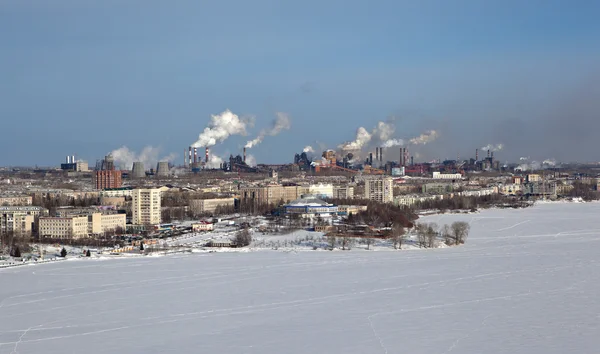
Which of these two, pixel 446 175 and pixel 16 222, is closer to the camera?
pixel 16 222

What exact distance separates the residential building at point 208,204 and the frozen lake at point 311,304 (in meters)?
14.3

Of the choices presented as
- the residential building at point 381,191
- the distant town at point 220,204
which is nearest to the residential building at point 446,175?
the distant town at point 220,204

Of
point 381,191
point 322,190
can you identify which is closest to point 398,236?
point 381,191

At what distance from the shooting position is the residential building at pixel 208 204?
31.5 m

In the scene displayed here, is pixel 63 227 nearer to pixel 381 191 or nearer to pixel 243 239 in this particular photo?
pixel 243 239

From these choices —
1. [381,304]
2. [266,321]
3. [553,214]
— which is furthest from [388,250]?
[553,214]

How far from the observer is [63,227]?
21672 mm

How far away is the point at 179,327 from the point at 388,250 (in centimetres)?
916

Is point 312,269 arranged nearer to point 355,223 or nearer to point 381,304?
point 381,304

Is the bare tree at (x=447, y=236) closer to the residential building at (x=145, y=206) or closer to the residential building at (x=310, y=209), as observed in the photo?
the residential building at (x=310, y=209)

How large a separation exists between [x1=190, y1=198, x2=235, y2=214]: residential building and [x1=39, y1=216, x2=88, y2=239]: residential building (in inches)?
358

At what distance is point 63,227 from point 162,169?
1504 inches

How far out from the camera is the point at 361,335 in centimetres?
915

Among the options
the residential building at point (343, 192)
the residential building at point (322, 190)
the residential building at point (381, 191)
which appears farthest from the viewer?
the residential building at point (343, 192)
